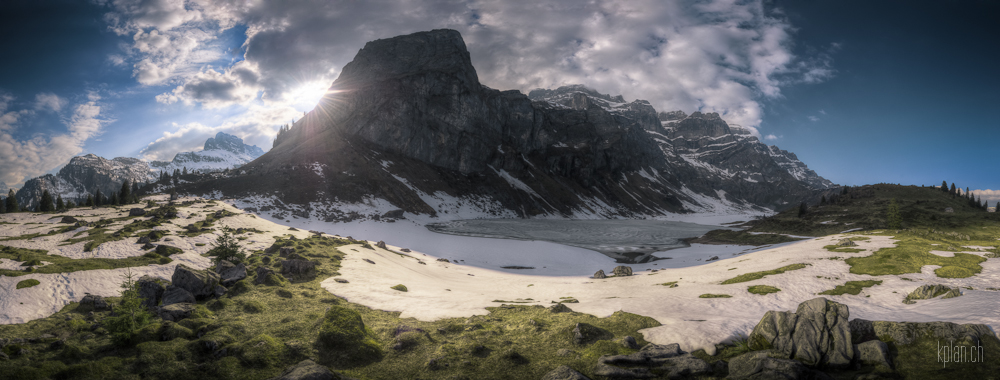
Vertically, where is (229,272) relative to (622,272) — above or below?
above

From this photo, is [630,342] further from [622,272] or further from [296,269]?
[622,272]

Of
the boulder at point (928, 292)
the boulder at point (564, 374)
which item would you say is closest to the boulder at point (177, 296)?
the boulder at point (564, 374)

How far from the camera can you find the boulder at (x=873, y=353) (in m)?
8.95

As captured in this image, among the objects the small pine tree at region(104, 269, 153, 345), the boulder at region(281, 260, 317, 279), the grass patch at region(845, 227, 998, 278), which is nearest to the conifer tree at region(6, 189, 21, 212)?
the boulder at region(281, 260, 317, 279)

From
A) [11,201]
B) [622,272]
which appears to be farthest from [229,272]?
[11,201]

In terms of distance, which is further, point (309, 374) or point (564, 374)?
point (564, 374)

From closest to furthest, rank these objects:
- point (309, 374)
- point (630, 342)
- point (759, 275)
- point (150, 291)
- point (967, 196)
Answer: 1. point (309, 374)
2. point (630, 342)
3. point (150, 291)
4. point (759, 275)
5. point (967, 196)

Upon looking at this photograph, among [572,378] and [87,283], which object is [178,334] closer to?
[87,283]

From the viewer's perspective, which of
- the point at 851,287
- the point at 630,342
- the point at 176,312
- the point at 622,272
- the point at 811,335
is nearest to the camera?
the point at 811,335

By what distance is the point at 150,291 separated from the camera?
15.2 metres

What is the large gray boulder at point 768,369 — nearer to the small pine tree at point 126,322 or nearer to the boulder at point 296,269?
the small pine tree at point 126,322

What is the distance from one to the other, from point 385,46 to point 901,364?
188 m

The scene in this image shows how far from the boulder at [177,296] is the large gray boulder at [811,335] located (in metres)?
21.0

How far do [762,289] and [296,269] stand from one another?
2894 centimetres
